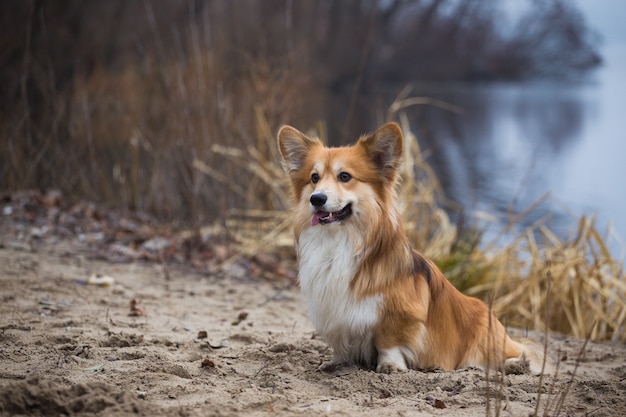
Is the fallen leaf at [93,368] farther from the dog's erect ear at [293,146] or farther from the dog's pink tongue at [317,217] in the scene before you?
the dog's erect ear at [293,146]

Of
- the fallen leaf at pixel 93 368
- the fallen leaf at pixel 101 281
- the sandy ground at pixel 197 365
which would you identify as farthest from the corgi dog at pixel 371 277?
the fallen leaf at pixel 101 281

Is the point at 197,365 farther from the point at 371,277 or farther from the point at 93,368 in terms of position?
the point at 371,277

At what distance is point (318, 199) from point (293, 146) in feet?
1.82

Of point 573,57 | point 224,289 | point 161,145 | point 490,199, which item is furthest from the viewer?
point 573,57

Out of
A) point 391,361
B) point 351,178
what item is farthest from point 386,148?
point 391,361

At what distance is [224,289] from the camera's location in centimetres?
595

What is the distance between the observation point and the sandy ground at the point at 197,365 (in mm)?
2891

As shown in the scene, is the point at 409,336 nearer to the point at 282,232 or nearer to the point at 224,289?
the point at 224,289

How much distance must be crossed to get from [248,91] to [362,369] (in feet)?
18.4

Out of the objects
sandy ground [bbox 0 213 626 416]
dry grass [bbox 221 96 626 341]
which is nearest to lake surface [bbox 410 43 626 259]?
dry grass [bbox 221 96 626 341]

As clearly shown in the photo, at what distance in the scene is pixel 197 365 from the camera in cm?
361

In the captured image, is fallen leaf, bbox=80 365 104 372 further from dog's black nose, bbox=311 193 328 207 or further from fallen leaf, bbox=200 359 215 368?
dog's black nose, bbox=311 193 328 207

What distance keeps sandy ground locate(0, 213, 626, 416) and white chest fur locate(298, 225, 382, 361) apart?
0.57 feet

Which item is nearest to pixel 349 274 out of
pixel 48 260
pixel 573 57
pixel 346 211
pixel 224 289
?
pixel 346 211
